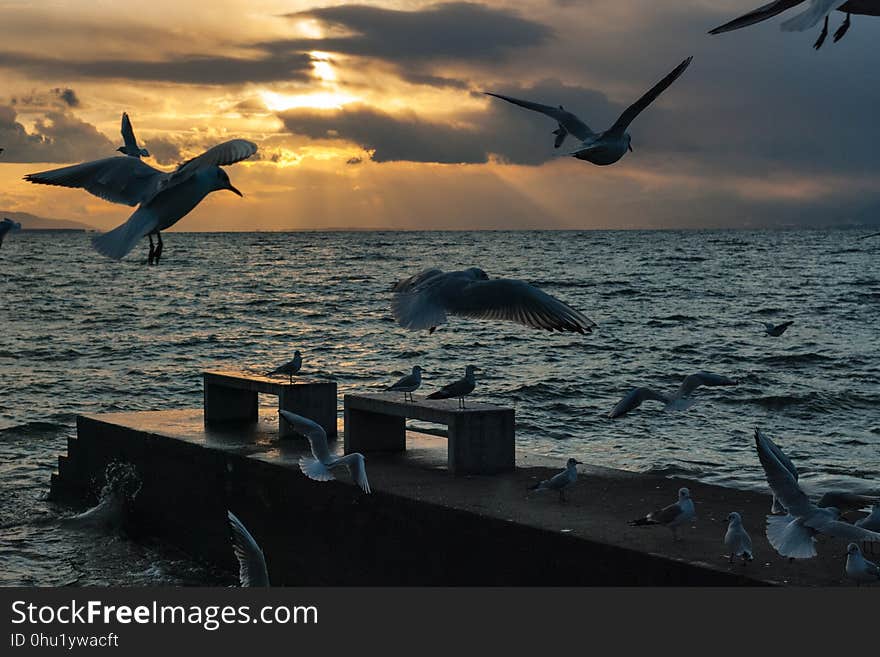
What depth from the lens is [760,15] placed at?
2014mm

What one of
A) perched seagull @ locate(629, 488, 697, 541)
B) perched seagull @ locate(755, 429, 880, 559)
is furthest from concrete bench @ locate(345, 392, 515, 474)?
perched seagull @ locate(755, 429, 880, 559)

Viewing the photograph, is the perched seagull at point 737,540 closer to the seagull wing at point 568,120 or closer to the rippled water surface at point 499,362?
the seagull wing at point 568,120

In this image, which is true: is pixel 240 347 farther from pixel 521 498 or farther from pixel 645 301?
pixel 521 498

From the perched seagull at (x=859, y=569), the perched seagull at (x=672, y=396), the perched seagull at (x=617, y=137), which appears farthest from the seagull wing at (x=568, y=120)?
the perched seagull at (x=859, y=569)

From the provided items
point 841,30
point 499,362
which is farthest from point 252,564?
point 499,362

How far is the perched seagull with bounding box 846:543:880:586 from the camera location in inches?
286

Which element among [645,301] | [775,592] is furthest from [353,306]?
[775,592]

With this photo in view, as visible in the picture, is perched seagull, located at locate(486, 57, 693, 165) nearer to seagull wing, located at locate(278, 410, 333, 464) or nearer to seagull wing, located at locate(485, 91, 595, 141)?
seagull wing, located at locate(485, 91, 595, 141)

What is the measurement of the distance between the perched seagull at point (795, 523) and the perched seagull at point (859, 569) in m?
0.11

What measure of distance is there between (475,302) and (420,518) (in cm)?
243

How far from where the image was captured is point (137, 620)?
823 centimetres

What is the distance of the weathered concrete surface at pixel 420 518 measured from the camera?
8.36 metres

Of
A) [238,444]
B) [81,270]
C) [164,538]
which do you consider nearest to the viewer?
[238,444]

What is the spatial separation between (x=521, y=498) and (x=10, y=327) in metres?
38.2
